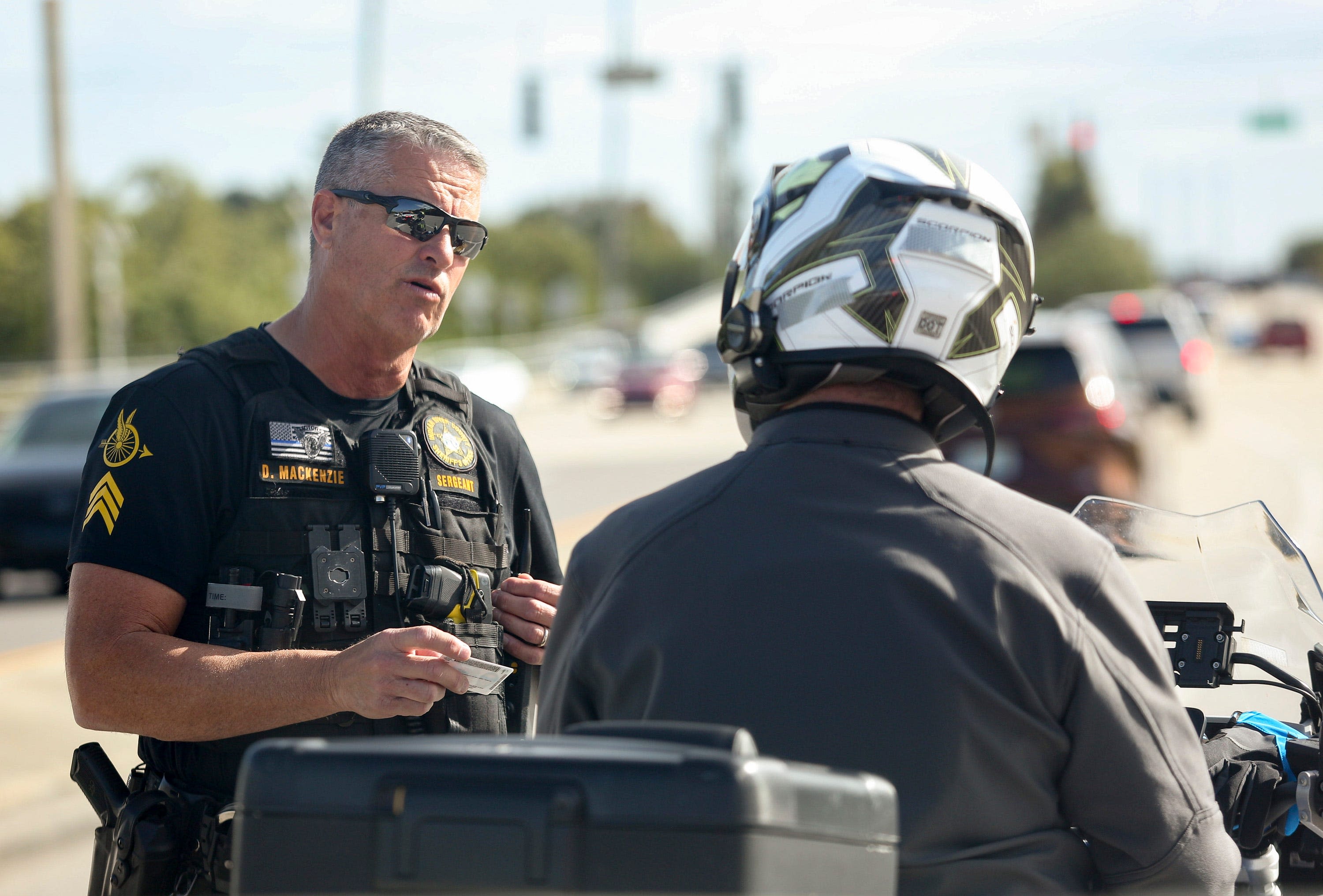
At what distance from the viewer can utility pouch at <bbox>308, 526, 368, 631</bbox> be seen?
272 centimetres

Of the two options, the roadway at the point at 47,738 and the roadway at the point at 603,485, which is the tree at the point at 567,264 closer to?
the roadway at the point at 603,485

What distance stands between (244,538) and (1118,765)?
169 cm

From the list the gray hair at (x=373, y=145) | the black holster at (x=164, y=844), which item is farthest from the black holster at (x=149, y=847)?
the gray hair at (x=373, y=145)

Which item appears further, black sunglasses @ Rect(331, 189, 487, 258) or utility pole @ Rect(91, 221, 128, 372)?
utility pole @ Rect(91, 221, 128, 372)

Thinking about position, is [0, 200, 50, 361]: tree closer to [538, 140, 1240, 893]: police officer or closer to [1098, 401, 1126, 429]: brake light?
[1098, 401, 1126, 429]: brake light

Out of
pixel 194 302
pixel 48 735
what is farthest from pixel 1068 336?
pixel 194 302

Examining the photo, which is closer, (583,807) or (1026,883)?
(583,807)

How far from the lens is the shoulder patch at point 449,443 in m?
2.97

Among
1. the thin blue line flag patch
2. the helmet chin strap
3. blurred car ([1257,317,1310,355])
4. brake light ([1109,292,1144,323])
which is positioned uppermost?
the helmet chin strap

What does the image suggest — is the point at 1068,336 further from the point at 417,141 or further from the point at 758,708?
the point at 758,708

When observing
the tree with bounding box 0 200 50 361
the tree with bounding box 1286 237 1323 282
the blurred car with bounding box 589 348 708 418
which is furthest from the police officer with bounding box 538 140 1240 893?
the tree with bounding box 1286 237 1323 282

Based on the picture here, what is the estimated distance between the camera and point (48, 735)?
6.55m

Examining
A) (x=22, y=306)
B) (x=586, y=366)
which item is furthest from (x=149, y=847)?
(x=22, y=306)

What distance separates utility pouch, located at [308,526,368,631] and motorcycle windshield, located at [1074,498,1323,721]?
139cm
